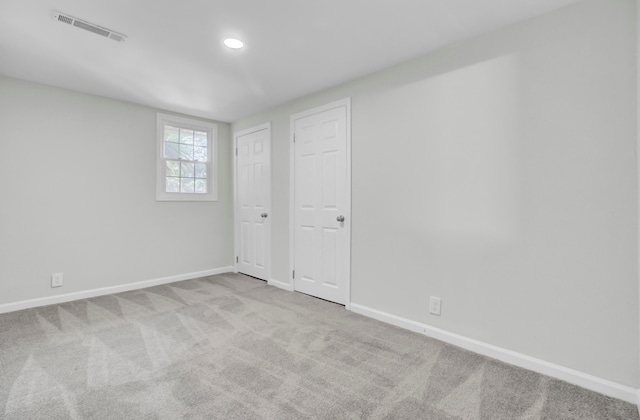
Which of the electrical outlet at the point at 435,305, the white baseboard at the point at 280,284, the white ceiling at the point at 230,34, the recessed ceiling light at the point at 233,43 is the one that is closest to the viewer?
the white ceiling at the point at 230,34

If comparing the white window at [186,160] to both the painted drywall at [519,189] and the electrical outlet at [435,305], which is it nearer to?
the painted drywall at [519,189]

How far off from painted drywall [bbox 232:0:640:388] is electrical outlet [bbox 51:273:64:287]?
3265 millimetres

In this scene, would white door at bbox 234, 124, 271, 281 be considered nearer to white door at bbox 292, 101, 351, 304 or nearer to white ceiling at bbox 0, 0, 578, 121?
white door at bbox 292, 101, 351, 304

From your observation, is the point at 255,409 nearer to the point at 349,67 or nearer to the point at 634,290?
the point at 634,290

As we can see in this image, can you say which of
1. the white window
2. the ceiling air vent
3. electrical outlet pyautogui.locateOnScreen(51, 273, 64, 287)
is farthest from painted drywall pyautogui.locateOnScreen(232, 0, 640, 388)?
electrical outlet pyautogui.locateOnScreen(51, 273, 64, 287)

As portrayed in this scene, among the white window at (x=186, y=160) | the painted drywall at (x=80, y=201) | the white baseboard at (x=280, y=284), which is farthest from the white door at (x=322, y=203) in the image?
the painted drywall at (x=80, y=201)

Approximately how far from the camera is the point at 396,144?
278 cm

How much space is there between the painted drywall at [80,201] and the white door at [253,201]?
0.64 m

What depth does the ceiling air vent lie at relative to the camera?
206 centimetres

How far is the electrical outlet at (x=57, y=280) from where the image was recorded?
330 cm

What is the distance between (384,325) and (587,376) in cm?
137

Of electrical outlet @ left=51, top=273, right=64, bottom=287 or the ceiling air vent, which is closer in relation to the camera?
the ceiling air vent

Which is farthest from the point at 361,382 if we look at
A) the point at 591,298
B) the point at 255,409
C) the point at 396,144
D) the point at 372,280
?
the point at 396,144

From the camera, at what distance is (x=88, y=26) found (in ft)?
7.11
